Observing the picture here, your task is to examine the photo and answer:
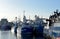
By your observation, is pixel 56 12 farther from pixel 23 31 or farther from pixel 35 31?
pixel 23 31

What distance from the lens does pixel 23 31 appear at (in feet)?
163

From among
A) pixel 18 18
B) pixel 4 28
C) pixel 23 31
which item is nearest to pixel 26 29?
pixel 23 31

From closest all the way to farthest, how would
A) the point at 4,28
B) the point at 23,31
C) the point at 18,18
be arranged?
the point at 23,31
the point at 18,18
the point at 4,28

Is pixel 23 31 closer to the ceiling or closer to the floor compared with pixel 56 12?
closer to the floor

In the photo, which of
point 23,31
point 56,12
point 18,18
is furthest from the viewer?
point 18,18

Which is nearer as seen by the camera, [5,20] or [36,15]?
[36,15]

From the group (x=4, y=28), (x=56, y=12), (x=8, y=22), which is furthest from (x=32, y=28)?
(x=8, y=22)

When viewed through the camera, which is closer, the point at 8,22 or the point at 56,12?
the point at 56,12

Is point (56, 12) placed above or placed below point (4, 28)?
above

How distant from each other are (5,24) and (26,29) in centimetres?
6266

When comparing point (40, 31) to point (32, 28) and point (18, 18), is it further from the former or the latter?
point (18, 18)

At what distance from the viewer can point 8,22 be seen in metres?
115

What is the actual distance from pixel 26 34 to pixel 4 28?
187 ft

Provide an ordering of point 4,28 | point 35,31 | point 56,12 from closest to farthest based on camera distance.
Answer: point 35,31 → point 56,12 → point 4,28
